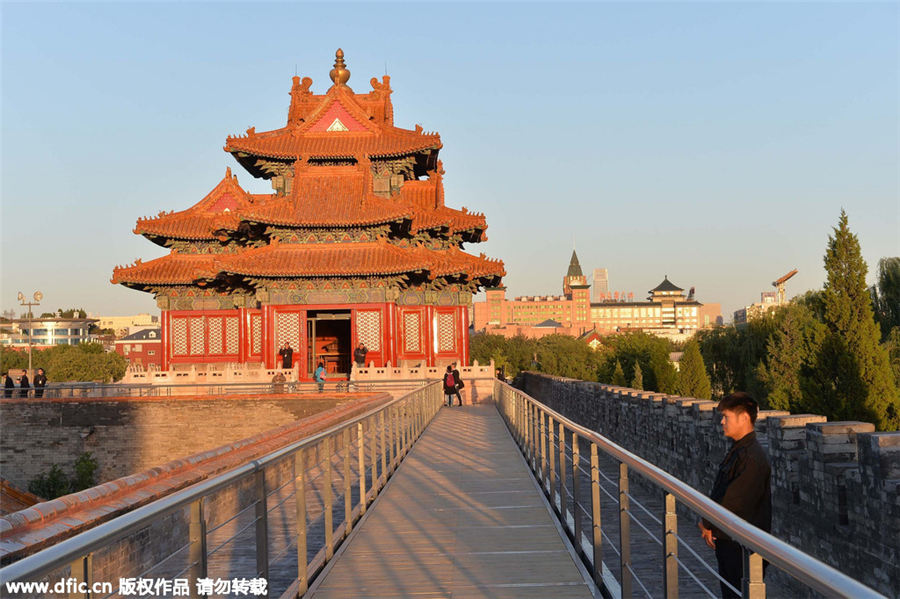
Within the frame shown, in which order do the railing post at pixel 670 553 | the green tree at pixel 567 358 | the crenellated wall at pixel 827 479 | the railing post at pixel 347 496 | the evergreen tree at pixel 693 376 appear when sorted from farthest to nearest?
the green tree at pixel 567 358
the evergreen tree at pixel 693 376
the railing post at pixel 347 496
the crenellated wall at pixel 827 479
the railing post at pixel 670 553

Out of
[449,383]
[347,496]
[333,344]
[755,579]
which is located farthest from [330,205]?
[755,579]

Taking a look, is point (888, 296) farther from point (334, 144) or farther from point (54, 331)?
point (54, 331)

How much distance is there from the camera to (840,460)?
8.90 m

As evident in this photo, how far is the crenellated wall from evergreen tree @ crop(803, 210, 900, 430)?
16.7 metres

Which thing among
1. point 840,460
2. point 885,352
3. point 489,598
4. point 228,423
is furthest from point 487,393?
point 489,598

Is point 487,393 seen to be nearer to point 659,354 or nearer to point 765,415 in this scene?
point 659,354

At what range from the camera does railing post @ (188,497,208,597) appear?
4.38 meters

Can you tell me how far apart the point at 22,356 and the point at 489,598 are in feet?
368

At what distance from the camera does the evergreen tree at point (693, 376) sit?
4341 centimetres

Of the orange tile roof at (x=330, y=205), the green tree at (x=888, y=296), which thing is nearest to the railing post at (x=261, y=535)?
the orange tile roof at (x=330, y=205)

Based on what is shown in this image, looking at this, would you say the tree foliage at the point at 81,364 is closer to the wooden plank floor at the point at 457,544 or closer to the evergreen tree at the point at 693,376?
the evergreen tree at the point at 693,376

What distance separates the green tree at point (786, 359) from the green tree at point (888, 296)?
360 centimetres

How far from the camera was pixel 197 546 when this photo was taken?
445 cm

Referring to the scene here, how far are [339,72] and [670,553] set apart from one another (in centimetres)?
4129
